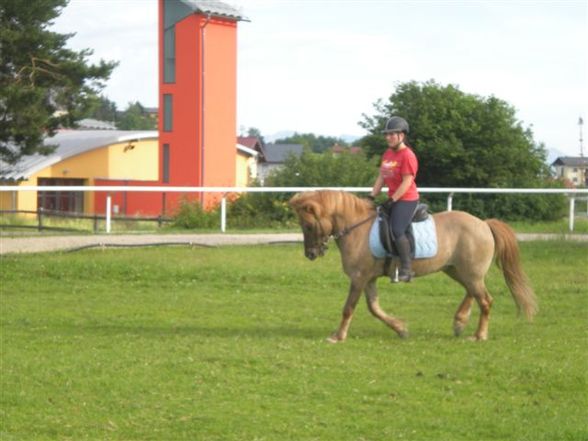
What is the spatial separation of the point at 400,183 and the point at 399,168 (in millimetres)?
176

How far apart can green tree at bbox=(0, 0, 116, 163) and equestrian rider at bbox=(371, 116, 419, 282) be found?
74.8ft

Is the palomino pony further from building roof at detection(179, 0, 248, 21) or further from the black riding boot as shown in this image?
building roof at detection(179, 0, 248, 21)

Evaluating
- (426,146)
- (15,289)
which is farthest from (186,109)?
(15,289)

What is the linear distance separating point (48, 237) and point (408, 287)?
7.71m

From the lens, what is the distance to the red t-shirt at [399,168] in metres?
11.2

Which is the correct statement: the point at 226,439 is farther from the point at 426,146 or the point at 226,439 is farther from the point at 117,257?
the point at 426,146

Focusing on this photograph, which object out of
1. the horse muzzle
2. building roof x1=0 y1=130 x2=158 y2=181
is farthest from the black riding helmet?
building roof x1=0 y1=130 x2=158 y2=181

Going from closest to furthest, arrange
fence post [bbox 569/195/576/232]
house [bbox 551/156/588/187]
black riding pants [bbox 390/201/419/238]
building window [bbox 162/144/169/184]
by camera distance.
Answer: black riding pants [bbox 390/201/419/238] → house [bbox 551/156/588/187] → fence post [bbox 569/195/576/232] → building window [bbox 162/144/169/184]

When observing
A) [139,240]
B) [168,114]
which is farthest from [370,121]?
[168,114]

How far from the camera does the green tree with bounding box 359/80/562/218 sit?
32812 millimetres

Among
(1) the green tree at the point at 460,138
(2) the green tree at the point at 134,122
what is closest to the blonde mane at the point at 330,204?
(1) the green tree at the point at 460,138

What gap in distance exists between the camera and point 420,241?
11.5m

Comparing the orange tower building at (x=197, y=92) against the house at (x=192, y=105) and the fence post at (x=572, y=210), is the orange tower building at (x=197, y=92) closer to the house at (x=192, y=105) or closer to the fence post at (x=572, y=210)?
the house at (x=192, y=105)

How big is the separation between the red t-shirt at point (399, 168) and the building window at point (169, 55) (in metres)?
39.5
